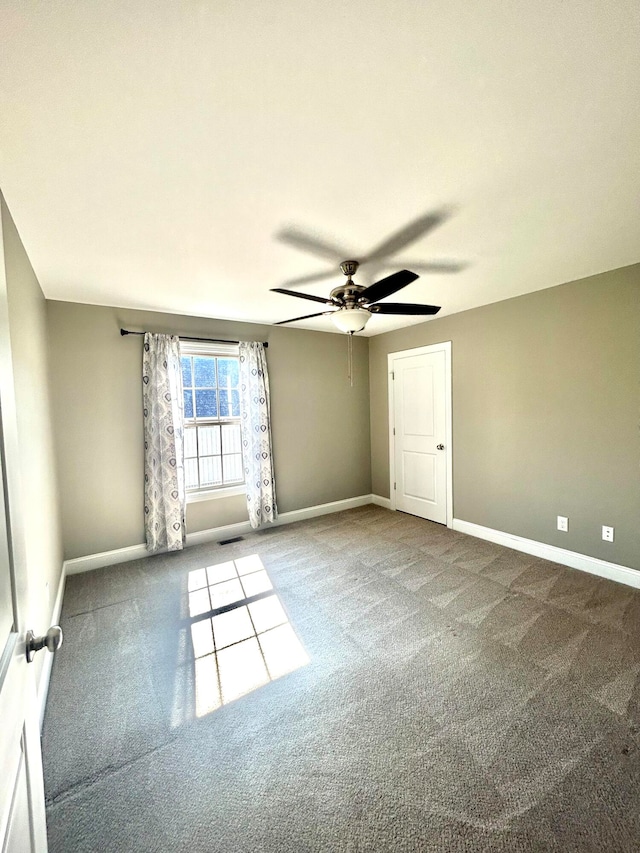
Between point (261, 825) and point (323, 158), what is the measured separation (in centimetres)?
248

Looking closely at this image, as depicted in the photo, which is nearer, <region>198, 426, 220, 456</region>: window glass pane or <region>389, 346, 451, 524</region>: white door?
<region>198, 426, 220, 456</region>: window glass pane

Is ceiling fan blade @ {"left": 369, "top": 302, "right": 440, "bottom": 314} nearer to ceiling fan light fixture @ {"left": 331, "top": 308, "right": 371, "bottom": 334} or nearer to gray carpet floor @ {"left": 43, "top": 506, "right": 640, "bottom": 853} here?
ceiling fan light fixture @ {"left": 331, "top": 308, "right": 371, "bottom": 334}

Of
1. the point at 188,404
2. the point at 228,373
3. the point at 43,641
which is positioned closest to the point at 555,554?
the point at 43,641

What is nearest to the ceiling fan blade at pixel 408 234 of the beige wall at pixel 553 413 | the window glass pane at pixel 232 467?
the beige wall at pixel 553 413

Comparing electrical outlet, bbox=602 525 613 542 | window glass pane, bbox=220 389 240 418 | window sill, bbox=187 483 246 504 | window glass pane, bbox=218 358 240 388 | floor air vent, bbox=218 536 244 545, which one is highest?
window glass pane, bbox=218 358 240 388

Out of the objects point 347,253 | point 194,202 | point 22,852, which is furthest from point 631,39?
point 22,852

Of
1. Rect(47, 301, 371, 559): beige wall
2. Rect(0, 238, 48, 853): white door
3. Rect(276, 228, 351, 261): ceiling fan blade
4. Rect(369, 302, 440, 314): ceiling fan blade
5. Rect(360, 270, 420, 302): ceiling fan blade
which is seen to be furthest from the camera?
Rect(47, 301, 371, 559): beige wall

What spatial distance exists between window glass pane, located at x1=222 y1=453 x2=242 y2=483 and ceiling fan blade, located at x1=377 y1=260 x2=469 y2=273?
259cm

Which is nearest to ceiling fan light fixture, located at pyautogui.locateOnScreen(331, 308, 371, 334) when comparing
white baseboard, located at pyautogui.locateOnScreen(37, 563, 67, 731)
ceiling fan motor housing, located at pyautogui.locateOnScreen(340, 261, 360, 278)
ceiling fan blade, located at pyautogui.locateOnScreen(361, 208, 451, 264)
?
→ ceiling fan motor housing, located at pyautogui.locateOnScreen(340, 261, 360, 278)

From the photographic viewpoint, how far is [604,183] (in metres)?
1.57

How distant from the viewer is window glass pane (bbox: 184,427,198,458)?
12.1 ft

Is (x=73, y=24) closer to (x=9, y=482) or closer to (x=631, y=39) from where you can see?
(x=9, y=482)

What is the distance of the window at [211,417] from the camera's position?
3721 millimetres

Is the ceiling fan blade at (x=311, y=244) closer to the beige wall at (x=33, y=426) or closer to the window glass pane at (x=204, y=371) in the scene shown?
the beige wall at (x=33, y=426)
